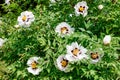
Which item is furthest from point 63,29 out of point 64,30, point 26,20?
point 26,20

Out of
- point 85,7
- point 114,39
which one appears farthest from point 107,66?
point 85,7

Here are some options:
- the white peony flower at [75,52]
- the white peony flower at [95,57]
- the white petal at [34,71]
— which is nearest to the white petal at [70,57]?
the white peony flower at [75,52]

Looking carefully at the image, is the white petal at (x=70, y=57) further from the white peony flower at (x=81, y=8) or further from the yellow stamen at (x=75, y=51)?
the white peony flower at (x=81, y=8)

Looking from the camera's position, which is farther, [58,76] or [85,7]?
[85,7]

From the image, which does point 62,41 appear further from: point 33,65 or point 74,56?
point 33,65

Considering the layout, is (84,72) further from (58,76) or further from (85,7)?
(85,7)

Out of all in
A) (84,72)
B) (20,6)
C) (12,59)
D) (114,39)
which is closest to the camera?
(84,72)
